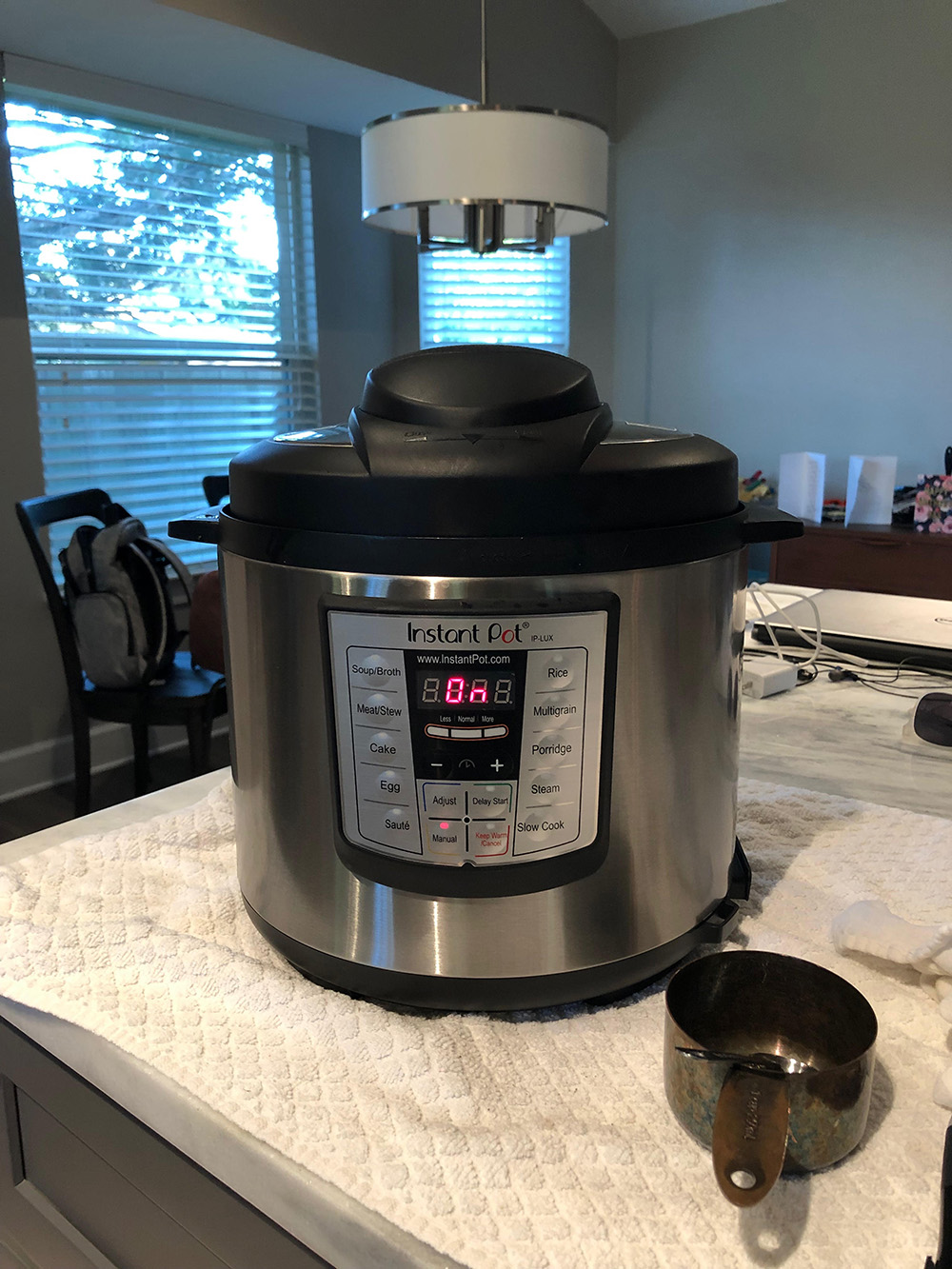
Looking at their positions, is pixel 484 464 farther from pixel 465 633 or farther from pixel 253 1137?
pixel 253 1137

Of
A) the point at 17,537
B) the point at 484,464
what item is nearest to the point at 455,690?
the point at 484,464

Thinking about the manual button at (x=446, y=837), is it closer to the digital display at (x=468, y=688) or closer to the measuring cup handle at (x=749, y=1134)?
the digital display at (x=468, y=688)

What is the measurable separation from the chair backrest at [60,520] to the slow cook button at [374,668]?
194cm

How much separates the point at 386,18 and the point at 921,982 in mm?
3043

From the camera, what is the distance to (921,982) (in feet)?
1.77

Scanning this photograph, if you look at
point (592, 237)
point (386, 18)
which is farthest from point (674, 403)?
point (386, 18)

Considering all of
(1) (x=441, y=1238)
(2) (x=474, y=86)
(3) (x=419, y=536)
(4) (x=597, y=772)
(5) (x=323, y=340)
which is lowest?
(1) (x=441, y=1238)

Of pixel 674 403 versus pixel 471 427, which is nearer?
pixel 471 427

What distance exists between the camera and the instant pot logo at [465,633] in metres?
0.45

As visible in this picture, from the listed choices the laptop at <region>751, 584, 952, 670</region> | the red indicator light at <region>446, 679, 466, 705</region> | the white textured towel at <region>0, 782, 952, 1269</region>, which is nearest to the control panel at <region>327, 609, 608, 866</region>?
the red indicator light at <region>446, 679, 466, 705</region>

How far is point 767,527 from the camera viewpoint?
0.51 metres

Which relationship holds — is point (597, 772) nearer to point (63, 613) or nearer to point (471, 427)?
point (471, 427)

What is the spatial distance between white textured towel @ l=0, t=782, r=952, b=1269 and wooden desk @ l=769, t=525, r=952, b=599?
2.46 m

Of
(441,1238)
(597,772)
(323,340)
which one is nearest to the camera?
(441,1238)
